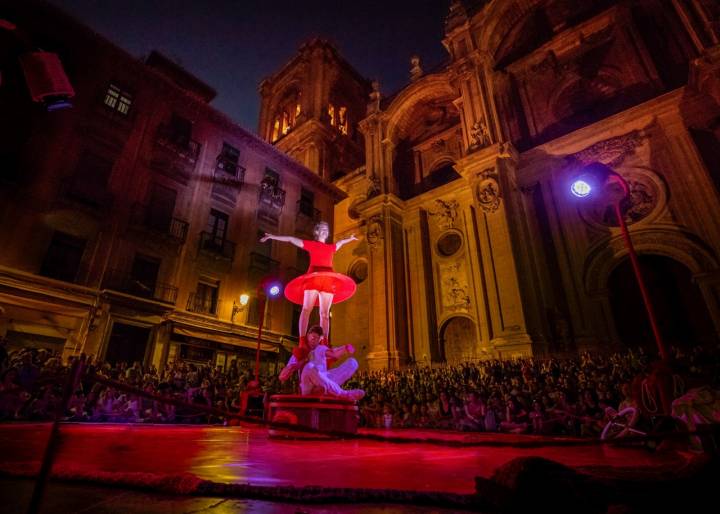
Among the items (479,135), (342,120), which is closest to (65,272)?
(479,135)

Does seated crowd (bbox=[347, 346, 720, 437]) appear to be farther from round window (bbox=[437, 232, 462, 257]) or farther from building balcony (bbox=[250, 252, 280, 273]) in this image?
building balcony (bbox=[250, 252, 280, 273])

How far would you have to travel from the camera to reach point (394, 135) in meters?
21.7

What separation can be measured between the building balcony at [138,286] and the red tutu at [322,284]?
35.0ft

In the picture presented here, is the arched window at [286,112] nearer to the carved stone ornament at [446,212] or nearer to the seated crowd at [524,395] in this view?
the carved stone ornament at [446,212]

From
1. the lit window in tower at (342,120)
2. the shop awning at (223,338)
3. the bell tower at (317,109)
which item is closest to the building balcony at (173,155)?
the shop awning at (223,338)

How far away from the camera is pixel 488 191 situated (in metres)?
14.9

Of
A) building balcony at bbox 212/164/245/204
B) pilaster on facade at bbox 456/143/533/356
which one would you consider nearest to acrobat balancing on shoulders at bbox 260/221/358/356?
pilaster on facade at bbox 456/143/533/356

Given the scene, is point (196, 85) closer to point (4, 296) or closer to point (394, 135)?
point (394, 135)

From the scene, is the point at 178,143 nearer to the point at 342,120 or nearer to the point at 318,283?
the point at 318,283

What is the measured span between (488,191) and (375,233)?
19.6 ft

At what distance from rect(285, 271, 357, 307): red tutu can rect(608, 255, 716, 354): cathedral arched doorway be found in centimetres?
1073

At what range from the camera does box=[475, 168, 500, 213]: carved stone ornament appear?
1472cm

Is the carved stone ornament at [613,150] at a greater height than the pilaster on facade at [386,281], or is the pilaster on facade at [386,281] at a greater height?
the carved stone ornament at [613,150]

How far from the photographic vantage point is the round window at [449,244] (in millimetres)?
17609
